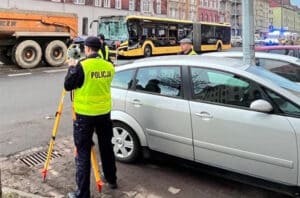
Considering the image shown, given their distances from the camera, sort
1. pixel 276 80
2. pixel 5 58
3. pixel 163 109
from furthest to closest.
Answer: pixel 5 58
pixel 163 109
pixel 276 80

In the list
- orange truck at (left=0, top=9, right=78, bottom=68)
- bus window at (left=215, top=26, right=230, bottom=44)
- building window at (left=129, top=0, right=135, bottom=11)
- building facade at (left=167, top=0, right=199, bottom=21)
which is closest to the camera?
orange truck at (left=0, top=9, right=78, bottom=68)

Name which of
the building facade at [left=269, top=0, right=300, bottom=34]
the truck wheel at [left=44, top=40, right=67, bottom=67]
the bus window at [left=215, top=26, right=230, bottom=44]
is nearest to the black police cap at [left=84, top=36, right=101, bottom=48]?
the truck wheel at [left=44, top=40, right=67, bottom=67]

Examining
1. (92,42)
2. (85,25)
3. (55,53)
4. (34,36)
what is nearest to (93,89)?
(92,42)

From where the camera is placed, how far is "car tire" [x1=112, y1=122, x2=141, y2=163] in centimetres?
613

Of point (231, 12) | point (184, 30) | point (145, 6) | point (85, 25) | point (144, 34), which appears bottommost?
point (144, 34)

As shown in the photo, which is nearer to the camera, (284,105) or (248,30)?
(284,105)

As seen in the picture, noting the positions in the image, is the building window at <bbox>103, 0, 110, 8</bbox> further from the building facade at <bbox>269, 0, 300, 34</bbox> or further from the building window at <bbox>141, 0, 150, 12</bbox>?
the building facade at <bbox>269, 0, 300, 34</bbox>

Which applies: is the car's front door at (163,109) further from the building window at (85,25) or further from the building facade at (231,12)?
the building facade at (231,12)

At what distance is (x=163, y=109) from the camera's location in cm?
573

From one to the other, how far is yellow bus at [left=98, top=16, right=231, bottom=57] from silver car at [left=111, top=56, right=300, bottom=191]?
21.5 m

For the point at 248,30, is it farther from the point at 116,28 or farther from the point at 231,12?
the point at 231,12

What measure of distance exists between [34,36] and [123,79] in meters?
14.4

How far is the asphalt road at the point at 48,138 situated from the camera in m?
5.44

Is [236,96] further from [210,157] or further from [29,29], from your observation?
[29,29]
